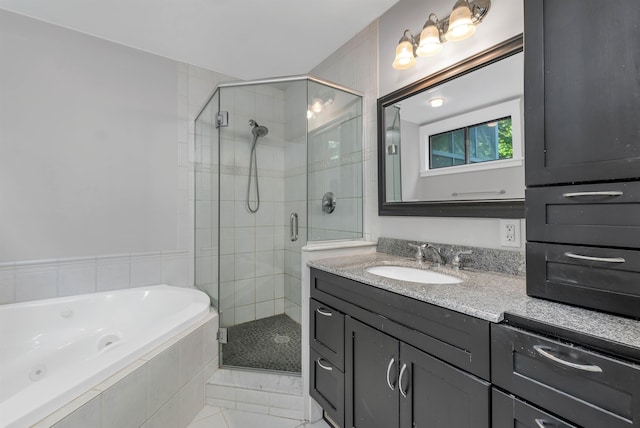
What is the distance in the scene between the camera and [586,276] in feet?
2.39

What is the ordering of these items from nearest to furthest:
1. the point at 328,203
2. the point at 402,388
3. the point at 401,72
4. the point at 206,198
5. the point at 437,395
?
1. the point at 437,395
2. the point at 402,388
3. the point at 401,72
4. the point at 328,203
5. the point at 206,198

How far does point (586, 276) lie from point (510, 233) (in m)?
0.48

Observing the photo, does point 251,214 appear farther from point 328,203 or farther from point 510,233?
point 510,233

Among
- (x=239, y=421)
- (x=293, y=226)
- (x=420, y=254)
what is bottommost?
(x=239, y=421)

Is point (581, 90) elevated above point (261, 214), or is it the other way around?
point (581, 90)

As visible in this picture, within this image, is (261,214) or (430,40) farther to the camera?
(261,214)

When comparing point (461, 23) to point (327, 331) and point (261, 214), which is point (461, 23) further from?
point (261, 214)

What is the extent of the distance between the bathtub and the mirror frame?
143cm

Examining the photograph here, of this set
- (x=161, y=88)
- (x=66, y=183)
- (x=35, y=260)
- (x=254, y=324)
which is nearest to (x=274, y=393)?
(x=254, y=324)

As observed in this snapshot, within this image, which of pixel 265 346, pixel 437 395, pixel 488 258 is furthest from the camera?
pixel 265 346

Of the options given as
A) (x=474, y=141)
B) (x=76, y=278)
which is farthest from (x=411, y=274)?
(x=76, y=278)

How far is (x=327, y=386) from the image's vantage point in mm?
1362

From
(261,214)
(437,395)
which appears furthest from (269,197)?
(437,395)

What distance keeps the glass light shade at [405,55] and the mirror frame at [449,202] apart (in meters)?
0.12
